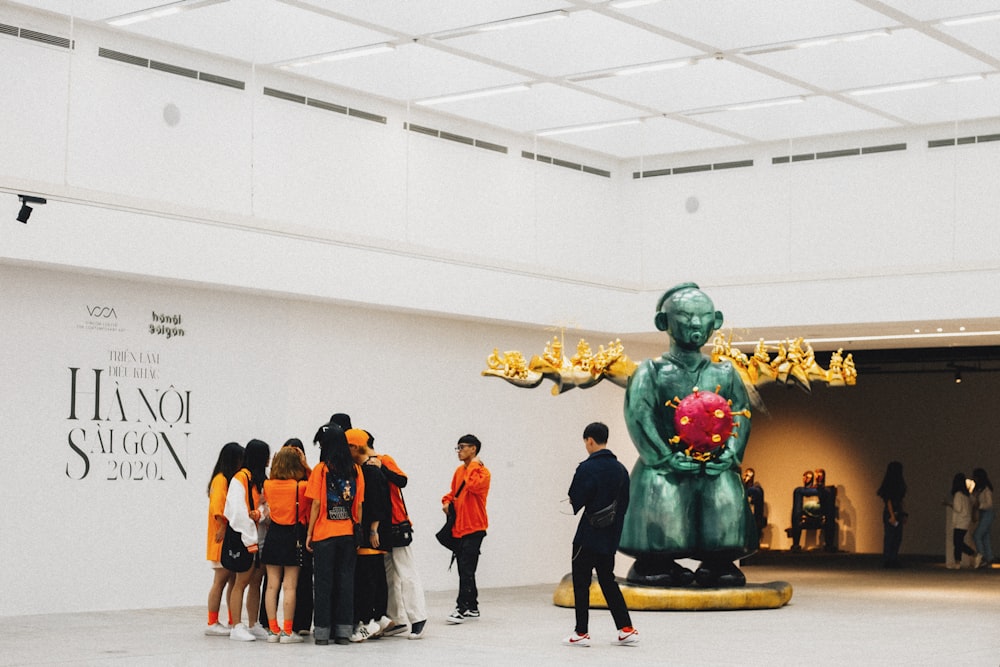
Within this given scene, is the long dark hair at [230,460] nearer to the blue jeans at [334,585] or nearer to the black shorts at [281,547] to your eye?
the black shorts at [281,547]

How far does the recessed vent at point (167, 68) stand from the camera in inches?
516

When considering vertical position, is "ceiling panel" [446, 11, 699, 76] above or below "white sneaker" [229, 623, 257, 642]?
above

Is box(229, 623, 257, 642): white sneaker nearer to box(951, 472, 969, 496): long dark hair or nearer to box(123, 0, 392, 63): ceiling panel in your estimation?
box(123, 0, 392, 63): ceiling panel

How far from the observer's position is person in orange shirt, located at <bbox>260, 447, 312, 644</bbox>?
1005 cm

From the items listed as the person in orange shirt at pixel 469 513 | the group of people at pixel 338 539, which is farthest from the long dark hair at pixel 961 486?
the group of people at pixel 338 539

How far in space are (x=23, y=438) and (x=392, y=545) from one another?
3.94m

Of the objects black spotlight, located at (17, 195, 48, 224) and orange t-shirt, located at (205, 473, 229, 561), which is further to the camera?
black spotlight, located at (17, 195, 48, 224)

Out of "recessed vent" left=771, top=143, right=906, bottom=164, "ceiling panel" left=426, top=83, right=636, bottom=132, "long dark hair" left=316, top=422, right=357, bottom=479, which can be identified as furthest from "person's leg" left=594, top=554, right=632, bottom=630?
"recessed vent" left=771, top=143, right=906, bottom=164

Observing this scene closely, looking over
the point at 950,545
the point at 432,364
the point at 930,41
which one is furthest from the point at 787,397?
the point at 930,41

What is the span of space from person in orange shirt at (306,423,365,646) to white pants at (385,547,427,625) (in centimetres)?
46

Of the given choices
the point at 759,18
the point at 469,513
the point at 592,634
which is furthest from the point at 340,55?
the point at 592,634

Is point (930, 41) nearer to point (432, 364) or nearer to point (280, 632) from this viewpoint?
point (432, 364)

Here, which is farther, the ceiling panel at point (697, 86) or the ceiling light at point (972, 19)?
the ceiling panel at point (697, 86)

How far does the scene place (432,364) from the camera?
15867 millimetres
